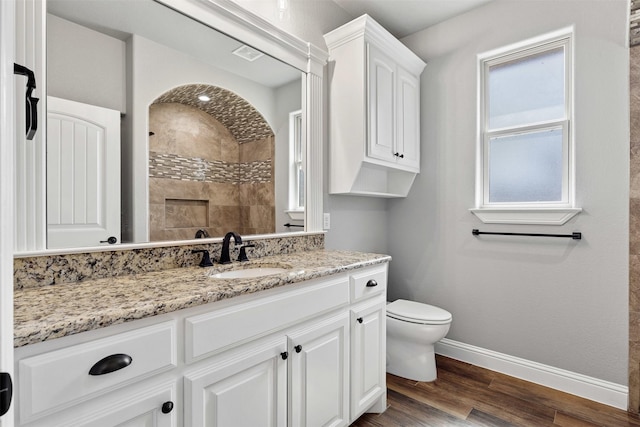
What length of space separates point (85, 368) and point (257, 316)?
517mm

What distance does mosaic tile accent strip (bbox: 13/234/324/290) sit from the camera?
44.3 inches

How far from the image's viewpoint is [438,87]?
2.67 meters

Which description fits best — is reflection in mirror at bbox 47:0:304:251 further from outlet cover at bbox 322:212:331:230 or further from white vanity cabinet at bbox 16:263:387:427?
white vanity cabinet at bbox 16:263:387:427

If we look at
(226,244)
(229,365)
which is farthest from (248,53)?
(229,365)

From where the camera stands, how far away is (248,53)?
72.9 inches

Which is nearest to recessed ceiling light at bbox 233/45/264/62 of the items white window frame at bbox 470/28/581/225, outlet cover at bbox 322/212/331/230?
outlet cover at bbox 322/212/331/230

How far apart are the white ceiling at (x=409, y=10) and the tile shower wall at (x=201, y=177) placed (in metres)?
1.39

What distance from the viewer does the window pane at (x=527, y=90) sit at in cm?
223

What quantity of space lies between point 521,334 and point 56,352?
102 inches

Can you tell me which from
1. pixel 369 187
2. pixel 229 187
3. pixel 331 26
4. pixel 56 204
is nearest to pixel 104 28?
pixel 56 204

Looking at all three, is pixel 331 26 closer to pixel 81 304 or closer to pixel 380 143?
pixel 380 143

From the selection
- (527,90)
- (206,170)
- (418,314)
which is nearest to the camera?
(206,170)

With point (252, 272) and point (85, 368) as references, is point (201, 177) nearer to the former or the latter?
point (252, 272)

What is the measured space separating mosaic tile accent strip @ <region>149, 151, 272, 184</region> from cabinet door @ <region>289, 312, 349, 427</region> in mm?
876
